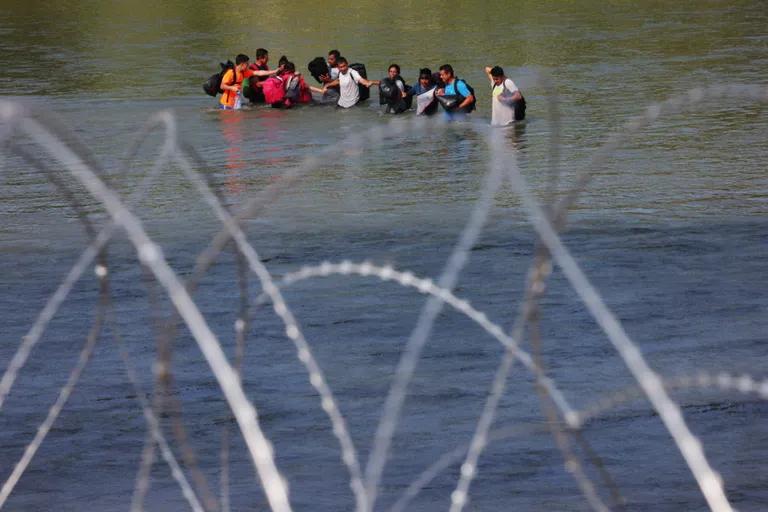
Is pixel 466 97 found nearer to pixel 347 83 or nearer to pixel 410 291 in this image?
pixel 347 83

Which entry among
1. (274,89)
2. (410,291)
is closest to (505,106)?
(274,89)

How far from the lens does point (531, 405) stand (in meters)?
12.4

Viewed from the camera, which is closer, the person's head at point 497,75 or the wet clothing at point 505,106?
the person's head at point 497,75

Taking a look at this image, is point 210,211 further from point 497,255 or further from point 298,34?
point 298,34

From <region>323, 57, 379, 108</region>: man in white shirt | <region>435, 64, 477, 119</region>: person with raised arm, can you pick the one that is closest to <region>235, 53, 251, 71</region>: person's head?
<region>323, 57, 379, 108</region>: man in white shirt

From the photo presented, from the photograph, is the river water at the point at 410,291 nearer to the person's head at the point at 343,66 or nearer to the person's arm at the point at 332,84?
the person's head at the point at 343,66

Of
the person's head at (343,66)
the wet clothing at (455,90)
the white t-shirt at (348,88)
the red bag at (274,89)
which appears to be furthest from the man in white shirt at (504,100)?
the red bag at (274,89)

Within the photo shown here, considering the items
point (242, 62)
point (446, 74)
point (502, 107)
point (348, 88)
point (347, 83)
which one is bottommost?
point (348, 88)

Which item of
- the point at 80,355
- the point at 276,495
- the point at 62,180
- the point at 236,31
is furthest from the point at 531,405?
the point at 236,31

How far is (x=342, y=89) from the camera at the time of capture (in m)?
33.1

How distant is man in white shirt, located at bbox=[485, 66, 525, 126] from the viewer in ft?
94.0

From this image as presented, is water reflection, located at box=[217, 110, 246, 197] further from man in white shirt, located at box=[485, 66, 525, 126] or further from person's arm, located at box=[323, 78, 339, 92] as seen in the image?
man in white shirt, located at box=[485, 66, 525, 126]

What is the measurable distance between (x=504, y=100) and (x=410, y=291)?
1290cm

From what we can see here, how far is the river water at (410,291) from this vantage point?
11.0 m
